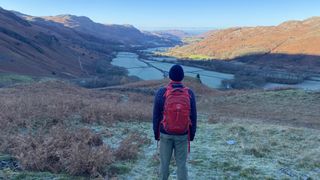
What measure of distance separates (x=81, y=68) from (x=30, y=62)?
30448 mm

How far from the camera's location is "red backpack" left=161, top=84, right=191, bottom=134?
7.69 meters

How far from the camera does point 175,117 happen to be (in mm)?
7723

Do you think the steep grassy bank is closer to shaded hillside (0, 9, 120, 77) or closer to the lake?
shaded hillside (0, 9, 120, 77)

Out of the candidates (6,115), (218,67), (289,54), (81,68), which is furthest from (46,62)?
(289,54)

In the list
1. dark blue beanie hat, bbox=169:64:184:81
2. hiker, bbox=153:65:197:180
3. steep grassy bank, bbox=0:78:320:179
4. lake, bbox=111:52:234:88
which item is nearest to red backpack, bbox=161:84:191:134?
hiker, bbox=153:65:197:180

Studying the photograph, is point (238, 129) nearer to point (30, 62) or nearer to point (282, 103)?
point (282, 103)

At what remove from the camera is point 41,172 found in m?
9.60

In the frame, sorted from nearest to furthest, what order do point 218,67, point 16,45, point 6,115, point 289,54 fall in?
point 6,115, point 16,45, point 218,67, point 289,54

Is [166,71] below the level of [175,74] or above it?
below

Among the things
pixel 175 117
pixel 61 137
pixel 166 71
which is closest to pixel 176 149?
pixel 175 117

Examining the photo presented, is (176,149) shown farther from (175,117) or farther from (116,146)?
(116,146)

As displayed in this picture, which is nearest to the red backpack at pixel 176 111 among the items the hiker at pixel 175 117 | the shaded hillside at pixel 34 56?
the hiker at pixel 175 117

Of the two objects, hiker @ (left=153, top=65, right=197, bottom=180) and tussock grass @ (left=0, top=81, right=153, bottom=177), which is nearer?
hiker @ (left=153, top=65, right=197, bottom=180)

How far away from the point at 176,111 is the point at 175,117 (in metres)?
0.12
